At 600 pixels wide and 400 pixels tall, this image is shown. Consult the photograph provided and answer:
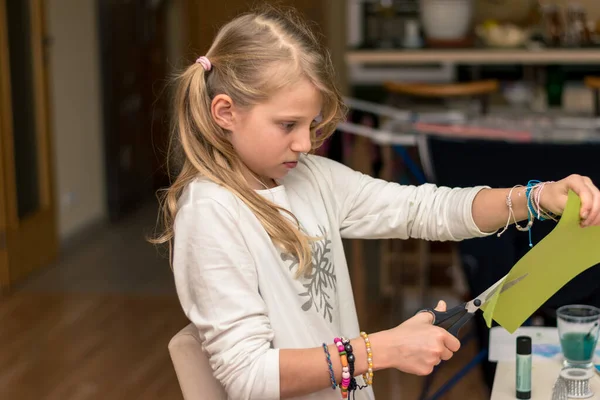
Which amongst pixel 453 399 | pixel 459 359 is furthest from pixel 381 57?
pixel 453 399

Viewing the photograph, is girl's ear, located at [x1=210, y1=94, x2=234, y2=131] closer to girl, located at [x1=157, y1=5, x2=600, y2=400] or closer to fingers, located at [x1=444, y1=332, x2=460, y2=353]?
girl, located at [x1=157, y1=5, x2=600, y2=400]

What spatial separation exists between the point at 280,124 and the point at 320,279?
257 millimetres

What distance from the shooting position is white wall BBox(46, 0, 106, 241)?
5.19m

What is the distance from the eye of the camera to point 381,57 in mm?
4773

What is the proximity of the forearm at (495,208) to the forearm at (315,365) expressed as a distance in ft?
1.02

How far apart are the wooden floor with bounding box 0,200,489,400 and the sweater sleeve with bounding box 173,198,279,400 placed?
1.92 m

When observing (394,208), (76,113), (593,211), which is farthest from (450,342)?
(76,113)

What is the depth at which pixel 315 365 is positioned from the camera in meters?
1.29

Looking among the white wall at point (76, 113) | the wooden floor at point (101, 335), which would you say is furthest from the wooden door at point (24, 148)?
the white wall at point (76, 113)

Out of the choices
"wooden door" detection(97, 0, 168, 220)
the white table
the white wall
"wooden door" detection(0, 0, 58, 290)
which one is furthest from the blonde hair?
"wooden door" detection(97, 0, 168, 220)

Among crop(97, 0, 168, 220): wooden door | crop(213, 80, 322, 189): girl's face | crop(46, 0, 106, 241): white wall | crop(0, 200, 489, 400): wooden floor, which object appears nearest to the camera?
crop(213, 80, 322, 189): girl's face

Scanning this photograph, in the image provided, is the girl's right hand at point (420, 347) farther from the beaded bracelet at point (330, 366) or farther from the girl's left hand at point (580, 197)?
the girl's left hand at point (580, 197)

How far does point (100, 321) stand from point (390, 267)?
1270mm

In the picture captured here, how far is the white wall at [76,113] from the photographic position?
5.19 metres
